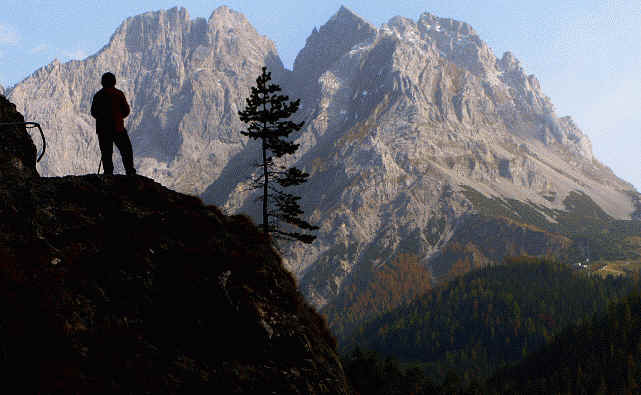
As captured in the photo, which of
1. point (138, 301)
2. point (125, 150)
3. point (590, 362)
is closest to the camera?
point (138, 301)

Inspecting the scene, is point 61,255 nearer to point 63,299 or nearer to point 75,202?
point 63,299

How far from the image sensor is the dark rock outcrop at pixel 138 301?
9.05 m

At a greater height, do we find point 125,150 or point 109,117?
point 109,117

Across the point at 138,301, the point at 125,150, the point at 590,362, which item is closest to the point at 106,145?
the point at 125,150

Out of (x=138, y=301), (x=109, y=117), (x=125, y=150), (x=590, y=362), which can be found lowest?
(x=590, y=362)

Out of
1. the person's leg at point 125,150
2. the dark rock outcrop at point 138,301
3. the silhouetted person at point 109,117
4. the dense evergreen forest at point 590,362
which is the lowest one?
the dense evergreen forest at point 590,362

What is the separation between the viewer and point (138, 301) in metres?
11.0

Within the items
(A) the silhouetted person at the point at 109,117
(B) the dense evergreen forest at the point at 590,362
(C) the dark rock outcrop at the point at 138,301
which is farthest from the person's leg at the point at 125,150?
(B) the dense evergreen forest at the point at 590,362

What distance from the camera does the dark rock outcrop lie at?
9.05 m

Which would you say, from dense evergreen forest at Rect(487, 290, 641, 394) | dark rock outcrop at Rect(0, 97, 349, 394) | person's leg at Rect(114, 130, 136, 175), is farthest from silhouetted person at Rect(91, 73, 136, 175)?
dense evergreen forest at Rect(487, 290, 641, 394)

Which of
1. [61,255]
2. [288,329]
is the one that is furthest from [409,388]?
[61,255]

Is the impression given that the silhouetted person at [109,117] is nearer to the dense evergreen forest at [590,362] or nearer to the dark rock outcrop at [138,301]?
the dark rock outcrop at [138,301]

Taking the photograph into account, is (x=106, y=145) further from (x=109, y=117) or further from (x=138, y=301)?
(x=138, y=301)

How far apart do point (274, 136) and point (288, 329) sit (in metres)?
20.5
